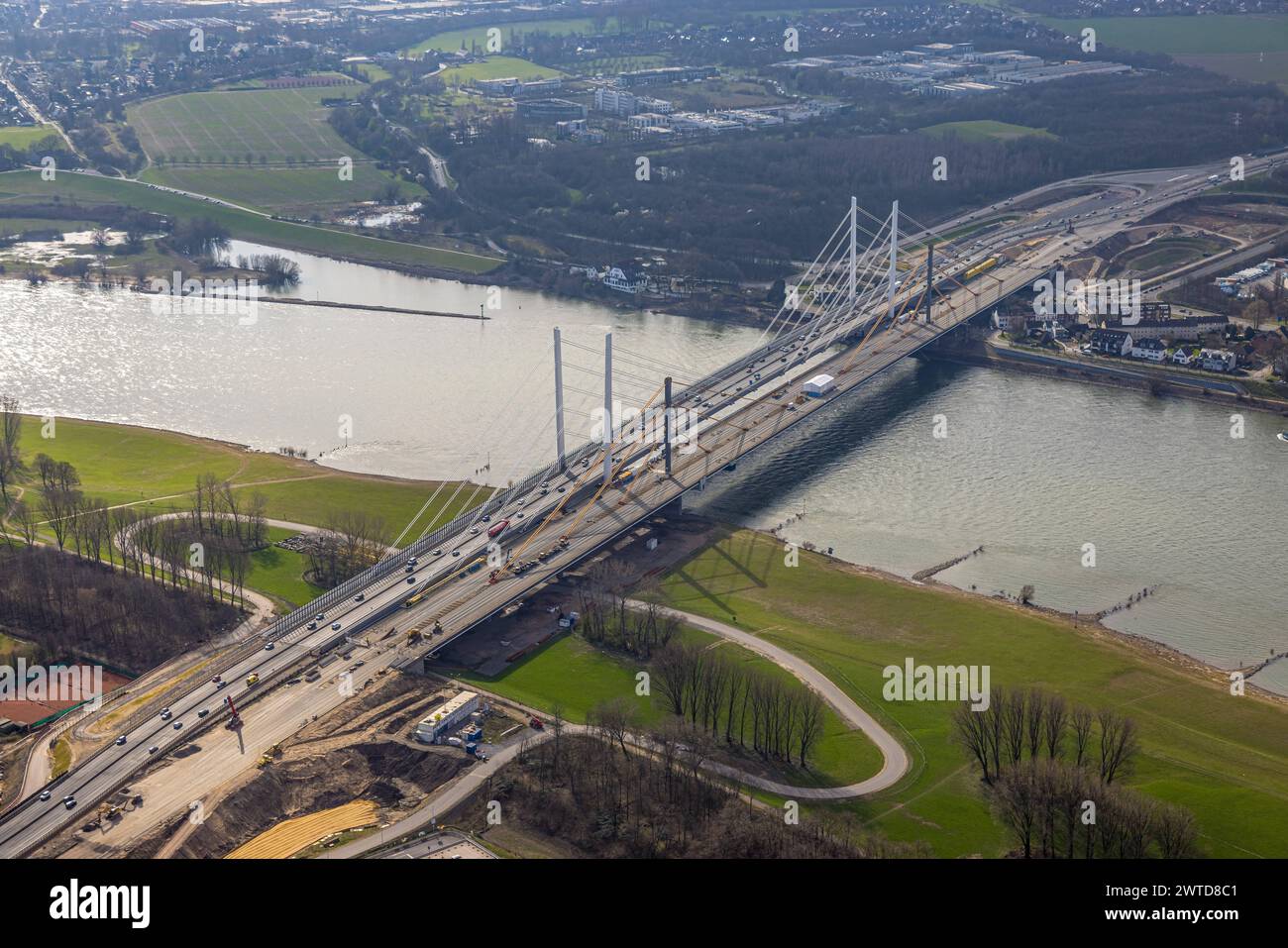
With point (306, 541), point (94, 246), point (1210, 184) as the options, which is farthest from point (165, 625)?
point (1210, 184)

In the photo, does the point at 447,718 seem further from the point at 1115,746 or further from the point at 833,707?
the point at 1115,746

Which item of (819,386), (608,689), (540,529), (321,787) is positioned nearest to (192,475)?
(540,529)

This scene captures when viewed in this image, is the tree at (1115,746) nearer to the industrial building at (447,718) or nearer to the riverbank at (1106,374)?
→ the industrial building at (447,718)

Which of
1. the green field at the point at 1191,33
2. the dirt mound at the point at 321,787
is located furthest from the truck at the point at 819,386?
the green field at the point at 1191,33

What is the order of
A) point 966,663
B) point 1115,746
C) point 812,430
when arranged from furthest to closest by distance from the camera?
point 812,430, point 966,663, point 1115,746
